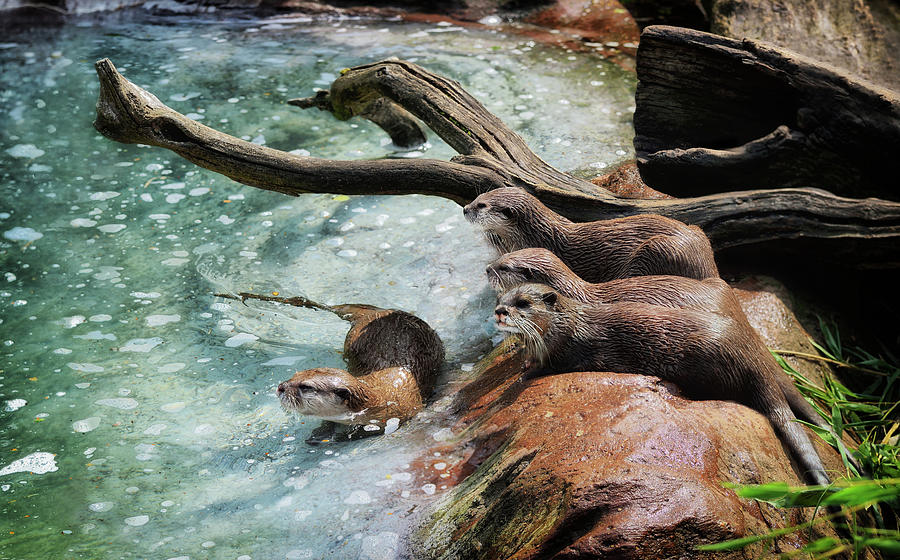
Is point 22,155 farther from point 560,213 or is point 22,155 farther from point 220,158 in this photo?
point 560,213

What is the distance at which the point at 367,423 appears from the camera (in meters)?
3.34

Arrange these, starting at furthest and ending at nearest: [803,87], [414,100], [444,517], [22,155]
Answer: [22,155], [414,100], [803,87], [444,517]

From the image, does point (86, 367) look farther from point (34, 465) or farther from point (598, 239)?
point (598, 239)

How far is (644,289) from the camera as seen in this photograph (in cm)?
288

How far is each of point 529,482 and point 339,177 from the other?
2.17 meters

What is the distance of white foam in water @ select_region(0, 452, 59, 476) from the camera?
313 centimetres

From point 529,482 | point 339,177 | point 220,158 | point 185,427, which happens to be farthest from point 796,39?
point 185,427

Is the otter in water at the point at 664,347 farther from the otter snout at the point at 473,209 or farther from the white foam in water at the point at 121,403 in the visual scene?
the white foam in water at the point at 121,403

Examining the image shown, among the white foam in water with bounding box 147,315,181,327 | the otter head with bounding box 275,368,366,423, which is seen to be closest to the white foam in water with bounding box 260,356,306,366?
the otter head with bounding box 275,368,366,423

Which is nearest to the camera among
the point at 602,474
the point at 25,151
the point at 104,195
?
the point at 602,474

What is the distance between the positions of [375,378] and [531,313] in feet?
3.17

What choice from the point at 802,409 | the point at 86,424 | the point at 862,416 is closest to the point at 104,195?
the point at 86,424

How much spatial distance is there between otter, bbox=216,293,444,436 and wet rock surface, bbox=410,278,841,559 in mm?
477

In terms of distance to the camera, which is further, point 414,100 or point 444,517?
point 414,100
